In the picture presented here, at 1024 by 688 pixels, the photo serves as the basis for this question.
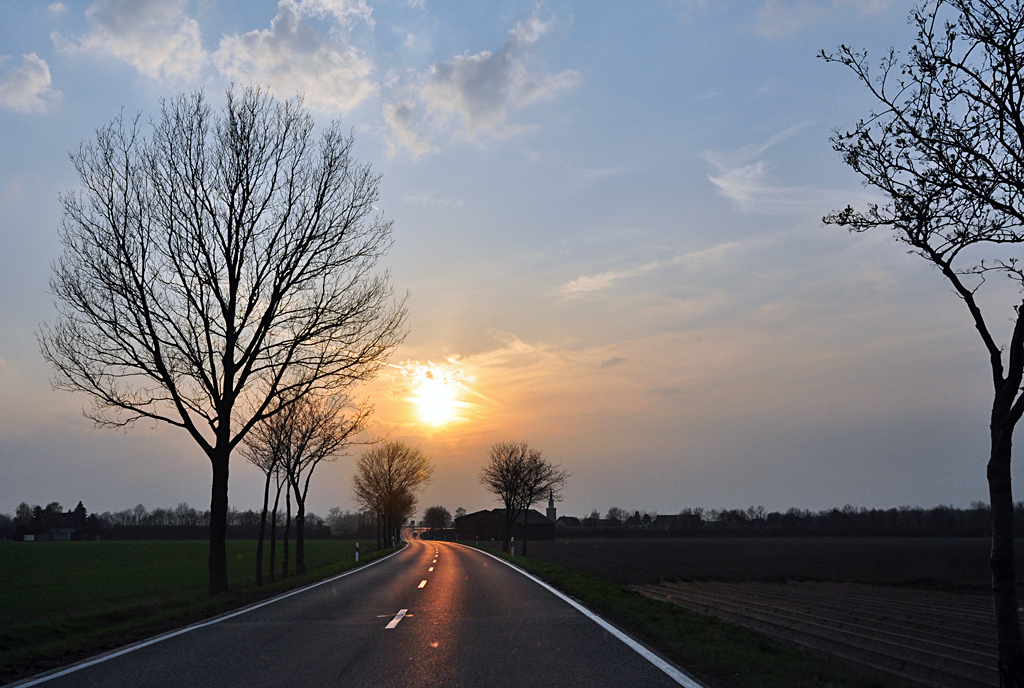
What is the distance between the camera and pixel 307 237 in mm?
18328

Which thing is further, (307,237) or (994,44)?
(307,237)

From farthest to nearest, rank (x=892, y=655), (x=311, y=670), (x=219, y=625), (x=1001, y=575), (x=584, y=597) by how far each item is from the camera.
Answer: (x=584, y=597) < (x=219, y=625) < (x=892, y=655) < (x=311, y=670) < (x=1001, y=575)

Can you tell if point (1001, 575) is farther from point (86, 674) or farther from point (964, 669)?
point (86, 674)

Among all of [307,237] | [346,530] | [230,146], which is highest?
[230,146]

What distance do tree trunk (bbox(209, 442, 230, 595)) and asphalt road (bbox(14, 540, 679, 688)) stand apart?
377 cm

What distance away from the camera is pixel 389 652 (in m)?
8.23

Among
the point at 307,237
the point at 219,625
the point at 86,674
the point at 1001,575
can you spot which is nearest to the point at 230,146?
the point at 307,237

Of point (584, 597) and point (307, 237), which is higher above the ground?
point (307, 237)

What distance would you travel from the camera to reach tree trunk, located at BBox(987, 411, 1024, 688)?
6195 millimetres

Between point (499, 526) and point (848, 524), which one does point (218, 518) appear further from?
point (848, 524)

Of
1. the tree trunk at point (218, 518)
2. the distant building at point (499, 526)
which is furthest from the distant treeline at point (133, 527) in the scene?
the tree trunk at point (218, 518)

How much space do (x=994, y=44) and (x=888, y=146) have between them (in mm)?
1240

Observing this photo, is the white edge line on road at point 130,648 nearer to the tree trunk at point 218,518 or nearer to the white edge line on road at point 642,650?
the tree trunk at point 218,518

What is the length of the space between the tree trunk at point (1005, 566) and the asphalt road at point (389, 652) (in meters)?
3.04
